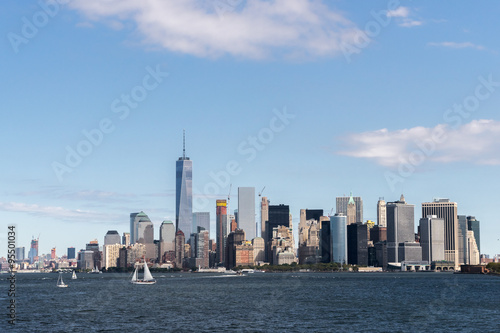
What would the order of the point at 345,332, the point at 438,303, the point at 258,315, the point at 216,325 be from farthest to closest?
the point at 438,303, the point at 258,315, the point at 216,325, the point at 345,332

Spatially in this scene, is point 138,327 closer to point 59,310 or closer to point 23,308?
point 59,310

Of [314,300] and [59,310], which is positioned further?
[314,300]

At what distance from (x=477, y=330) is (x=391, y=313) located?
89.6ft

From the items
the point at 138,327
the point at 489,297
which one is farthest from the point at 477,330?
the point at 489,297

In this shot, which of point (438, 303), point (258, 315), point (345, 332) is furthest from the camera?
point (438, 303)

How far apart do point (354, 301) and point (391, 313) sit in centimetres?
3297

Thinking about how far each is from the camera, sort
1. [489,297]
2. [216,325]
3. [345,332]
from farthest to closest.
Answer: [489,297]
[216,325]
[345,332]

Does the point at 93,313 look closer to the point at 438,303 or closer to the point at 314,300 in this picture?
the point at 314,300

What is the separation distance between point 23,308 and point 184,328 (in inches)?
2329

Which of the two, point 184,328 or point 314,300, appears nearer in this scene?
point 184,328

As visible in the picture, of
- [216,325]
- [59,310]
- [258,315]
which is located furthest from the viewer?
[59,310]

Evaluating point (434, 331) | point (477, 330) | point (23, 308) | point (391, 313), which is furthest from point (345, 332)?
point (23, 308)

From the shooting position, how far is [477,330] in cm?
10375

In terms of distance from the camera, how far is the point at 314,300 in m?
165
